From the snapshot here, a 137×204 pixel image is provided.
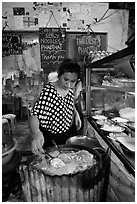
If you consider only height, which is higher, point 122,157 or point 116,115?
point 116,115

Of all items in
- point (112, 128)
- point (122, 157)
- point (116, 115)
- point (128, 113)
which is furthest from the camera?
point (116, 115)

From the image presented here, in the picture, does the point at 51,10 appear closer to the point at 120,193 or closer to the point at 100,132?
the point at 100,132

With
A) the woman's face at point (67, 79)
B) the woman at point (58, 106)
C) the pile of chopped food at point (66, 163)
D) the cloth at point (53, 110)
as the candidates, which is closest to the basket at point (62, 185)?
the pile of chopped food at point (66, 163)

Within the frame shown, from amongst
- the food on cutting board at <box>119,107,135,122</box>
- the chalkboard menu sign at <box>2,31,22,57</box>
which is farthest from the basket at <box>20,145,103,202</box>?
the chalkboard menu sign at <box>2,31,22,57</box>

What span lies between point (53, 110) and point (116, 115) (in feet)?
4.02

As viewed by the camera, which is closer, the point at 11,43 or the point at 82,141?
the point at 82,141

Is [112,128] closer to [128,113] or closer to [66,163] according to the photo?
[128,113]

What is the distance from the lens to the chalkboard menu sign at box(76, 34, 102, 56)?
205 inches

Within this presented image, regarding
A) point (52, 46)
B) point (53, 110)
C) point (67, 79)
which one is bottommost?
point (53, 110)

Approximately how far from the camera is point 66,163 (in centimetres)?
137

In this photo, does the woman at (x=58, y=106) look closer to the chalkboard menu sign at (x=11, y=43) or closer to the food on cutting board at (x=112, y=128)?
the food on cutting board at (x=112, y=128)

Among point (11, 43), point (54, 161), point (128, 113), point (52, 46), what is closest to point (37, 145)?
point (54, 161)

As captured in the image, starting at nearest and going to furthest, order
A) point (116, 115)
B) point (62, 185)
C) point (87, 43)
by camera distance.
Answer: point (62, 185) → point (116, 115) → point (87, 43)

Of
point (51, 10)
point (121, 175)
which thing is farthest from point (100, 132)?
point (51, 10)
